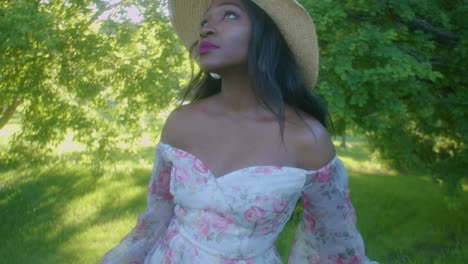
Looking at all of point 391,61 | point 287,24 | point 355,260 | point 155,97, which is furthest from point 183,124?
point 155,97

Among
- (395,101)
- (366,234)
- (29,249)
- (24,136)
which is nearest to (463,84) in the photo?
(395,101)

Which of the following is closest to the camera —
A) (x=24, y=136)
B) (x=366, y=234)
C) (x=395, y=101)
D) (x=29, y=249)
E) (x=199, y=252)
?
(x=199, y=252)

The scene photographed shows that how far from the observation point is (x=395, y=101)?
10.4 feet

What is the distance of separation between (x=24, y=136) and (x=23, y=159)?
410mm

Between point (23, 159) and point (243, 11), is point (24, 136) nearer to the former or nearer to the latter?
point (23, 159)

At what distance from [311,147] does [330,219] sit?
241 mm

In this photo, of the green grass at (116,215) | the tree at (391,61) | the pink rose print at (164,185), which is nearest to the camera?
the pink rose print at (164,185)

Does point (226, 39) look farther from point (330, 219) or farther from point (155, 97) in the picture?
point (155, 97)

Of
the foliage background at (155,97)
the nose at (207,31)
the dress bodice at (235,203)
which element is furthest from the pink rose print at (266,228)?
the foliage background at (155,97)

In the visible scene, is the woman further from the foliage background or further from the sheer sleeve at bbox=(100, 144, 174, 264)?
the foliage background

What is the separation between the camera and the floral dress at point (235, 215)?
138cm

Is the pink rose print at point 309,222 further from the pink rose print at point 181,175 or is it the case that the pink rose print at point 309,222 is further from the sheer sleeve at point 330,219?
the pink rose print at point 181,175

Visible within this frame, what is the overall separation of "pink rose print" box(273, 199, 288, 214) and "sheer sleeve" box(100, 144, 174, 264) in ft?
1.26

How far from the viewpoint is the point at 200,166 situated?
4.68ft
